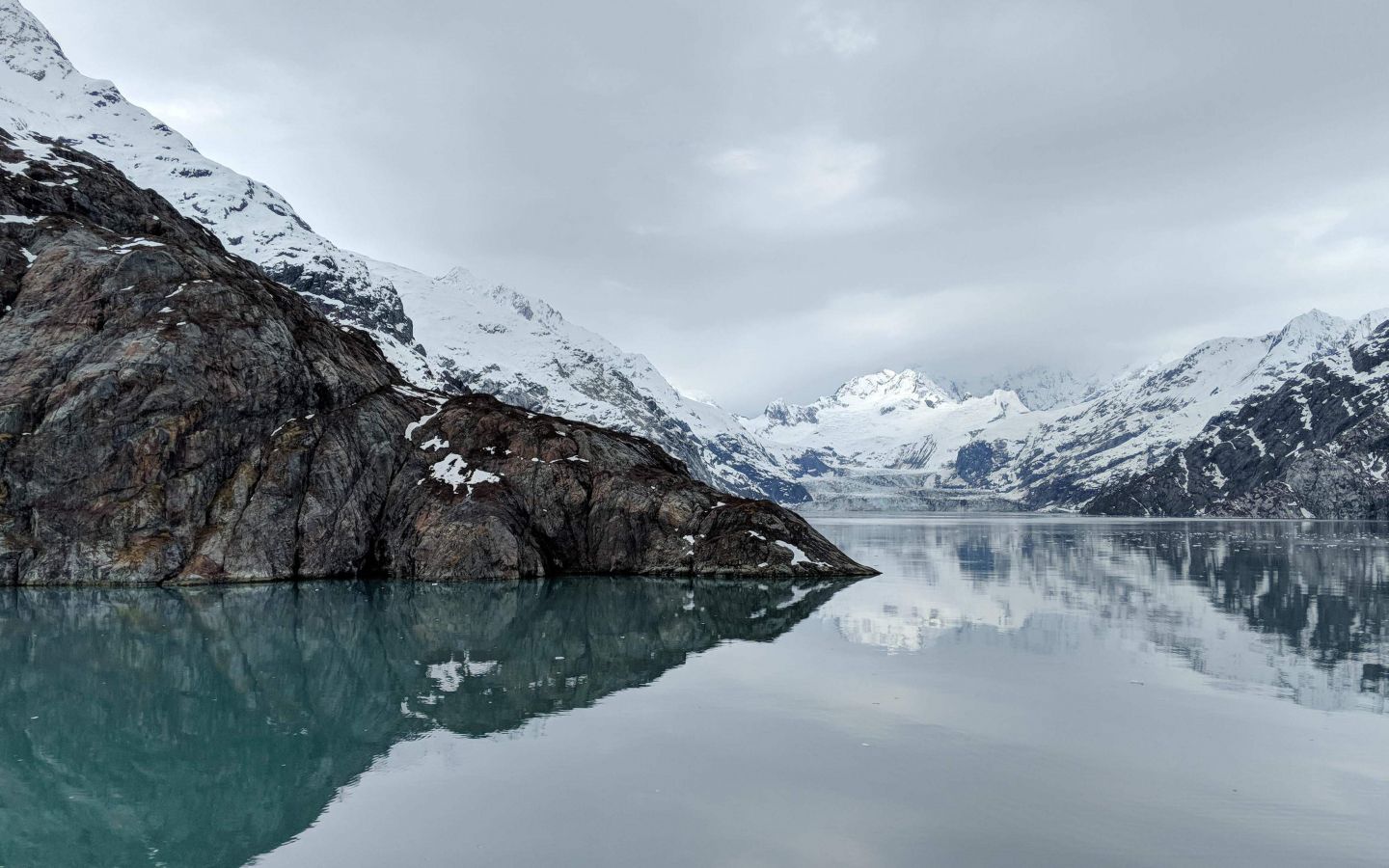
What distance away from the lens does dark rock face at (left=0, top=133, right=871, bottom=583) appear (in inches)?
2672

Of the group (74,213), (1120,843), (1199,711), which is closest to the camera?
(1120,843)

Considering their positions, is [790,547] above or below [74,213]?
below

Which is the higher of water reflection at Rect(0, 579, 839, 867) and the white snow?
the white snow

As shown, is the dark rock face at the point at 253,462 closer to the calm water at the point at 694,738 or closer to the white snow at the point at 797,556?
the white snow at the point at 797,556

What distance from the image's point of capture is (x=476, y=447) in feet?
270

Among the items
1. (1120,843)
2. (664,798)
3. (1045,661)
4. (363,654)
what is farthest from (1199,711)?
(363,654)

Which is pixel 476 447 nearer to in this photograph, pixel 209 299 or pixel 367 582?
pixel 367 582

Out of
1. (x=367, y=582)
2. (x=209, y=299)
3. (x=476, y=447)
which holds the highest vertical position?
(x=209, y=299)

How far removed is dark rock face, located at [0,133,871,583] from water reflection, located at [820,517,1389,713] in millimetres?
18139

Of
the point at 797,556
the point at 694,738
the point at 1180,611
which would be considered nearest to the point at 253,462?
the point at 797,556

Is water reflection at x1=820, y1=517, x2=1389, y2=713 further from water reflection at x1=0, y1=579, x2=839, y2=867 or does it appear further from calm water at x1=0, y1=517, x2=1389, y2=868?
water reflection at x1=0, y1=579, x2=839, y2=867

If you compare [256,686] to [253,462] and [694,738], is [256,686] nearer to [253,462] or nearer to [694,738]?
[694,738]

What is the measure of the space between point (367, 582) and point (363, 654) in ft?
112

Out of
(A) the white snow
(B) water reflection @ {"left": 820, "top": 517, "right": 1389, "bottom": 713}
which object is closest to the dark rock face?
(A) the white snow
